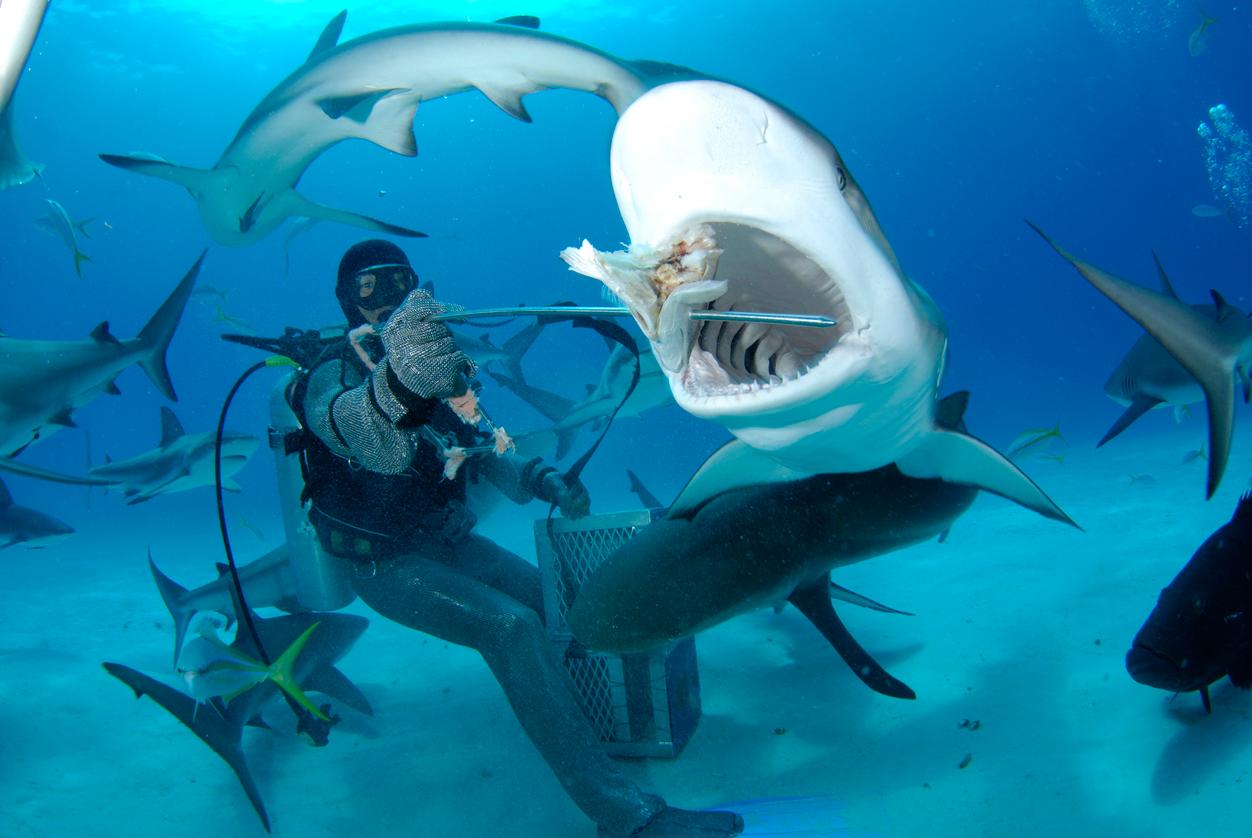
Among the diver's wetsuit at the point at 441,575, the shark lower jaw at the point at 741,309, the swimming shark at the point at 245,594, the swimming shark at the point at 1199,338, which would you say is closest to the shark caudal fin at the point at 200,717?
the diver's wetsuit at the point at 441,575

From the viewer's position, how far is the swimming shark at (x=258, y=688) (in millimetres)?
3566

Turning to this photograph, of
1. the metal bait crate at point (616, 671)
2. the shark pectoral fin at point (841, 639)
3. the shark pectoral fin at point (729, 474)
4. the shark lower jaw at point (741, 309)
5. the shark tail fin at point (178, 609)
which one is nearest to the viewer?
the shark lower jaw at point (741, 309)

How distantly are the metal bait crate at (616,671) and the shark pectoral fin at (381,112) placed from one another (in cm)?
258

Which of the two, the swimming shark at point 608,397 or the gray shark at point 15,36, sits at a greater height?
the gray shark at point 15,36

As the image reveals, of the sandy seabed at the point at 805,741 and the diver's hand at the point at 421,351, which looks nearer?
the diver's hand at the point at 421,351

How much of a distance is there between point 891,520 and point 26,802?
502 cm

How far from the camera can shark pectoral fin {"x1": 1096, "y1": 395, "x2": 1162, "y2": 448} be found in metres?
4.85

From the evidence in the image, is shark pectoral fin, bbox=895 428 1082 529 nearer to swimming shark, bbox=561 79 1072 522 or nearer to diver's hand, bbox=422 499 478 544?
swimming shark, bbox=561 79 1072 522

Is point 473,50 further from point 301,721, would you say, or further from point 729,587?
point 301,721

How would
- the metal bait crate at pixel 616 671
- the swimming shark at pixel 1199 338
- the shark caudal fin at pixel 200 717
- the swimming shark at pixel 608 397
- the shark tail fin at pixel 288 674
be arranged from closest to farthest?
the swimming shark at pixel 1199 338 < the shark tail fin at pixel 288 674 < the shark caudal fin at pixel 200 717 < the metal bait crate at pixel 616 671 < the swimming shark at pixel 608 397

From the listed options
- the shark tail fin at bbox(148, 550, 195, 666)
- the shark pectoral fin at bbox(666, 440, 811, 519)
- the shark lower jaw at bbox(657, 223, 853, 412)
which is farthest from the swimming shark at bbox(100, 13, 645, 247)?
the shark tail fin at bbox(148, 550, 195, 666)

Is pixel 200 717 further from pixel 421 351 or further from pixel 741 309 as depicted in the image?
pixel 741 309

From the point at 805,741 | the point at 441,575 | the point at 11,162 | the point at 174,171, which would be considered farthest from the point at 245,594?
the point at 11,162

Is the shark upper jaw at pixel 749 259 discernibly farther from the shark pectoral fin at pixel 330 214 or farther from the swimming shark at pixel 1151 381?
the swimming shark at pixel 1151 381
